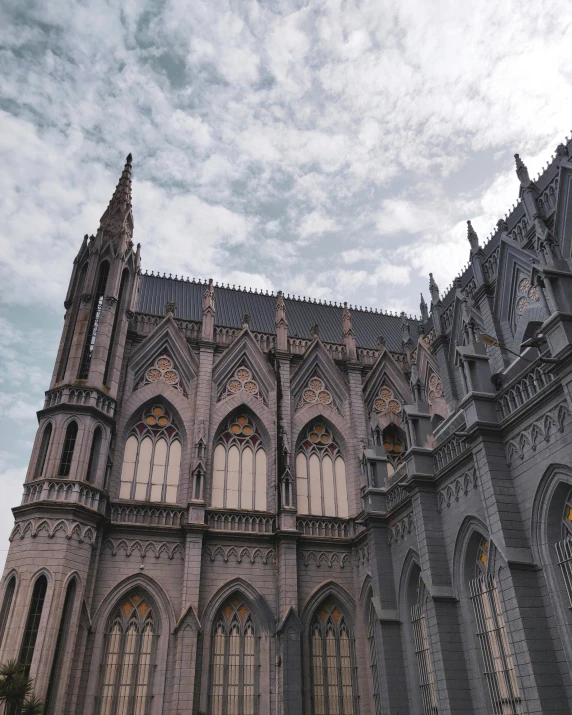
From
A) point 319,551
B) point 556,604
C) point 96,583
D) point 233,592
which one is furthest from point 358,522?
point 556,604

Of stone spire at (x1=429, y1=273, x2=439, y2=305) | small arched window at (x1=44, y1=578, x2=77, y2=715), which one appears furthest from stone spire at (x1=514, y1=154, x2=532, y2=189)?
small arched window at (x1=44, y1=578, x2=77, y2=715)

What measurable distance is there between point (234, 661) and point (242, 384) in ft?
36.0

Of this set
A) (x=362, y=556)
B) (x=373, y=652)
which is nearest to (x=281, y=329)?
(x=362, y=556)

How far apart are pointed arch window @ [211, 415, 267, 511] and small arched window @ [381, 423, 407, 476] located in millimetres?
5829

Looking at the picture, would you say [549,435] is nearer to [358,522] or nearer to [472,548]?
[472,548]

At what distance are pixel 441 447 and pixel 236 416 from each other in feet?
34.6

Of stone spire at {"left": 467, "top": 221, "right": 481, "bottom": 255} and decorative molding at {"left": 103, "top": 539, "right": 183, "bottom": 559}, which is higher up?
stone spire at {"left": 467, "top": 221, "right": 481, "bottom": 255}

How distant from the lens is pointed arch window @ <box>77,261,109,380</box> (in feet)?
80.2

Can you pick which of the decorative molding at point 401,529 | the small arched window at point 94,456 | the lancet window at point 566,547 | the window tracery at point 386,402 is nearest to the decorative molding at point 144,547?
the small arched window at point 94,456

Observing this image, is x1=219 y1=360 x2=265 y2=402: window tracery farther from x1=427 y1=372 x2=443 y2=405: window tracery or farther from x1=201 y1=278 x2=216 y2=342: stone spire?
x1=427 y1=372 x2=443 y2=405: window tracery

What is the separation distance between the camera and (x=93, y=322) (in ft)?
84.5

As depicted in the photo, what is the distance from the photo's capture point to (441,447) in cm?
1881

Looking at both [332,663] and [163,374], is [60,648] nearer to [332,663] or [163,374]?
[332,663]

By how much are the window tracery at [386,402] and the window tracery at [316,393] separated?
234cm
